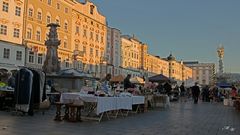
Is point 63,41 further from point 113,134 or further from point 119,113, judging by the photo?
point 113,134

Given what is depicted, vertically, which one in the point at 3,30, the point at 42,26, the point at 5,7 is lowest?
the point at 3,30

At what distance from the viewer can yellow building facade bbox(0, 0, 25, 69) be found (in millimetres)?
43531

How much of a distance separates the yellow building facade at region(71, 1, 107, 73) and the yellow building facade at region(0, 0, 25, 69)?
47.7ft

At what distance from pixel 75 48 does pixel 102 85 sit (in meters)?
47.7

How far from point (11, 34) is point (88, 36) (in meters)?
22.3

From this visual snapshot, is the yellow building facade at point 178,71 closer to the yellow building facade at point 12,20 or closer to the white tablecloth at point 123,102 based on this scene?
the yellow building facade at point 12,20

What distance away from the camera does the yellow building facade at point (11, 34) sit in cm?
4353

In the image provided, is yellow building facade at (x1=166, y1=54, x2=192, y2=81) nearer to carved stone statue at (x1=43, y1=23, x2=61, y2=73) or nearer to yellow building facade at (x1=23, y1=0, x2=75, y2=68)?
yellow building facade at (x1=23, y1=0, x2=75, y2=68)

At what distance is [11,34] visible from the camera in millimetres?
45312

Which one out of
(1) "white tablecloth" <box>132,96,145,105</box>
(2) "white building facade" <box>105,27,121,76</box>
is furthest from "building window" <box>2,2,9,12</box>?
(2) "white building facade" <box>105,27,121,76</box>

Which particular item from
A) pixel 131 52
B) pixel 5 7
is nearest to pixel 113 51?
pixel 131 52

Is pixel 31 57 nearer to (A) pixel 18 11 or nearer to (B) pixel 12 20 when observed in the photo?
(B) pixel 12 20

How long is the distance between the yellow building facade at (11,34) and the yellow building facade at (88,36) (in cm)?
1455

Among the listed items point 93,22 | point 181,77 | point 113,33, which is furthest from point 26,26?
point 181,77
